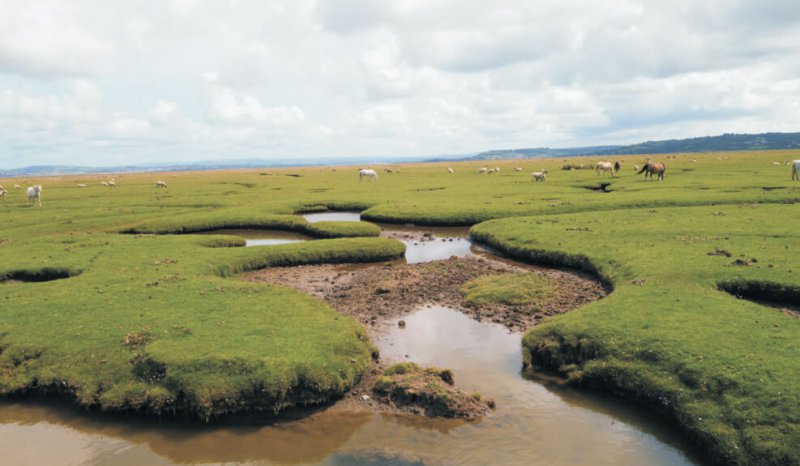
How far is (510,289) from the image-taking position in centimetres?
2288

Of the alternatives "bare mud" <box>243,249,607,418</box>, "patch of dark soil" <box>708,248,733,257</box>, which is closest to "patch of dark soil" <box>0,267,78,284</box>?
"bare mud" <box>243,249,607,418</box>

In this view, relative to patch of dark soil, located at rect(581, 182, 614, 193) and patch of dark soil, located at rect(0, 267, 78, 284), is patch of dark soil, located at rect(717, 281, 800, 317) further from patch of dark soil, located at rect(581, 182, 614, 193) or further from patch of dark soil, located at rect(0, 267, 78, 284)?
patch of dark soil, located at rect(581, 182, 614, 193)

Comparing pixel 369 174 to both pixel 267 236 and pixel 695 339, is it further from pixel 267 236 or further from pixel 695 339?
pixel 695 339

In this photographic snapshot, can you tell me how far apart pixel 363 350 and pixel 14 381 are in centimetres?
1117

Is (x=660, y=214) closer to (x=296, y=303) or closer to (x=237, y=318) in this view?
(x=296, y=303)

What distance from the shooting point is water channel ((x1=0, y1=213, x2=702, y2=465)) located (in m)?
11.5

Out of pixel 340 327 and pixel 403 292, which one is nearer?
pixel 340 327

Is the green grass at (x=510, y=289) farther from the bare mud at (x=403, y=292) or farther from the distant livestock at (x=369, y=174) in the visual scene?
the distant livestock at (x=369, y=174)

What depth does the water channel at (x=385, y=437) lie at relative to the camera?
37.9 feet

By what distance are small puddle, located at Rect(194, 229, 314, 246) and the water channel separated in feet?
82.8

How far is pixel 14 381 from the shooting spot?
47.9 ft

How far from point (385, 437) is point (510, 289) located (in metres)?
12.4

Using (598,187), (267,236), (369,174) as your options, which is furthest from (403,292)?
(369,174)

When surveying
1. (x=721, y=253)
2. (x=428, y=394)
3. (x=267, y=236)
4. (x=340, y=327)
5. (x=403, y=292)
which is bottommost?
(x=428, y=394)
